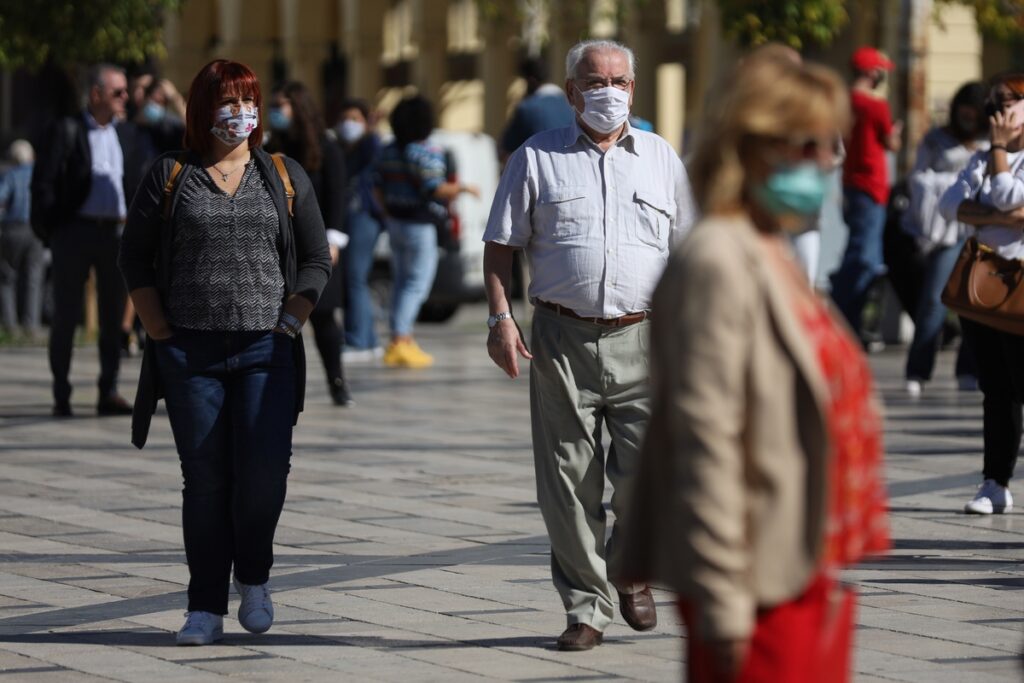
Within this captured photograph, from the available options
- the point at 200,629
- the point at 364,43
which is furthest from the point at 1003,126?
the point at 364,43

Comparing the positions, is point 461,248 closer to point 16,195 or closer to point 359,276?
point 16,195

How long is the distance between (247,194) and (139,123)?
7889 mm

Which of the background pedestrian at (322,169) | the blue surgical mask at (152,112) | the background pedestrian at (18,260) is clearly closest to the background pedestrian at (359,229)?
the blue surgical mask at (152,112)

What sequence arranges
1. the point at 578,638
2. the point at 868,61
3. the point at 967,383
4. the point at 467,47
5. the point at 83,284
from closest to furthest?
1. the point at 578,638
2. the point at 83,284
3. the point at 967,383
4. the point at 868,61
5. the point at 467,47

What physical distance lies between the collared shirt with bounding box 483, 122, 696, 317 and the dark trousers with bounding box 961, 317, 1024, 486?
8.52ft

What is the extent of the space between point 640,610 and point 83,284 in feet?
23.2

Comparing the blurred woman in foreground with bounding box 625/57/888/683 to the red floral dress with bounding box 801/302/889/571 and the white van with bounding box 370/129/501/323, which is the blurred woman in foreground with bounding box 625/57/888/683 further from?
the white van with bounding box 370/129/501/323

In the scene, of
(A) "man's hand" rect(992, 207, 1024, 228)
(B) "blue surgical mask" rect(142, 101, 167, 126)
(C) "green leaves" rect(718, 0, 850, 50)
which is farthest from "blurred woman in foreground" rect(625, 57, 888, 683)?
(C) "green leaves" rect(718, 0, 850, 50)

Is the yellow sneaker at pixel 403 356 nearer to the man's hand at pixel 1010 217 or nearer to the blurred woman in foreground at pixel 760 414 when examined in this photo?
the man's hand at pixel 1010 217

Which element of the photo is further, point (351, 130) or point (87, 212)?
point (351, 130)

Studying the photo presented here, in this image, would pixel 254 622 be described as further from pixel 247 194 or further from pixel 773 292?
pixel 773 292

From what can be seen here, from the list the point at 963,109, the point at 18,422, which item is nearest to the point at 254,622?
the point at 18,422

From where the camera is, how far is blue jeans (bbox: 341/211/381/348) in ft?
54.9

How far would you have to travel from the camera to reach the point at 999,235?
29.2 ft
